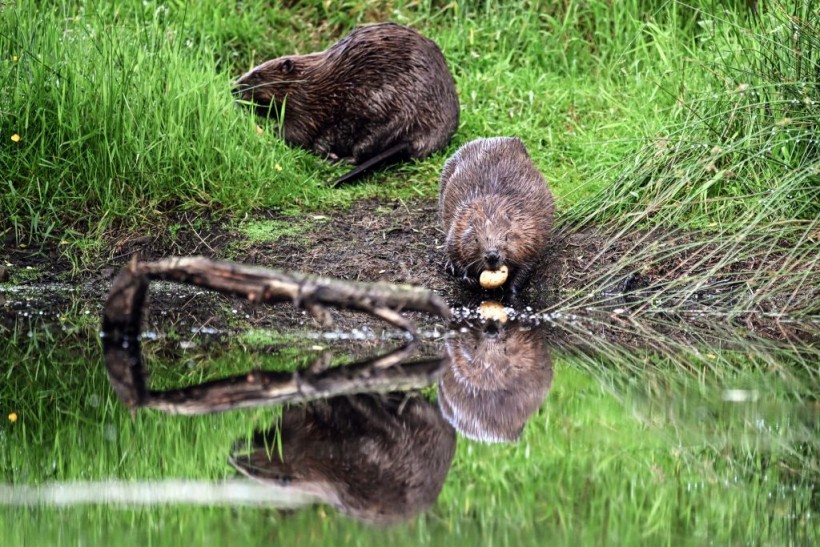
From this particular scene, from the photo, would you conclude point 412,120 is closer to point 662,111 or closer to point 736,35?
point 662,111

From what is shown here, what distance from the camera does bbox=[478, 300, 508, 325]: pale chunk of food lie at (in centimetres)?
502

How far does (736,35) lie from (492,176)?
1.48m

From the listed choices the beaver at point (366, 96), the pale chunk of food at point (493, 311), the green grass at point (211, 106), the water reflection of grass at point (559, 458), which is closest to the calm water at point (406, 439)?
the water reflection of grass at point (559, 458)

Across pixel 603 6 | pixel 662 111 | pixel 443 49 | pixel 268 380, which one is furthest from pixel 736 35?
pixel 268 380

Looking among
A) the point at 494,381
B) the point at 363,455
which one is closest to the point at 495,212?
the point at 494,381

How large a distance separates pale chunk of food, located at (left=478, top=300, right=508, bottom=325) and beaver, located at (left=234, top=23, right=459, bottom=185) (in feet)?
4.60

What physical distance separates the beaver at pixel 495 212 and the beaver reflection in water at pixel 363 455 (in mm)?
1776

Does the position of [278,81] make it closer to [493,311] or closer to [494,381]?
[493,311]

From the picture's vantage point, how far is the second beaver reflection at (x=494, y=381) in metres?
3.38

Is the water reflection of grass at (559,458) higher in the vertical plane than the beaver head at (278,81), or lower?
higher

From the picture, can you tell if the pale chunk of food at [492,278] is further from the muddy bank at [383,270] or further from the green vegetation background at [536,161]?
the green vegetation background at [536,161]

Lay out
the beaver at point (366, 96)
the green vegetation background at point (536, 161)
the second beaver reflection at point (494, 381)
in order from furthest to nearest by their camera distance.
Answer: the beaver at point (366, 96) < the second beaver reflection at point (494, 381) < the green vegetation background at point (536, 161)

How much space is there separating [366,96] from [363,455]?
3.71 meters

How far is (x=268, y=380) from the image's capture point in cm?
376
